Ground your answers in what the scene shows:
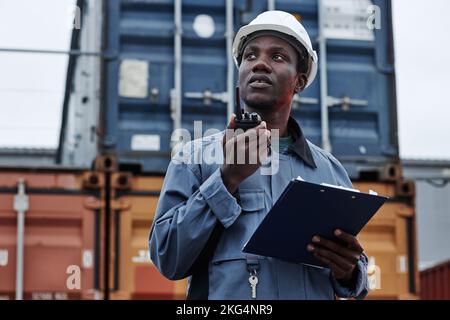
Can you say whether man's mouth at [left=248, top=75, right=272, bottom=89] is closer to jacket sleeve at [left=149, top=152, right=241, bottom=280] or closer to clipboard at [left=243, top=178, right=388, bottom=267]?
jacket sleeve at [left=149, top=152, right=241, bottom=280]

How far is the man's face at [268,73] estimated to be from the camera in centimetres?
313

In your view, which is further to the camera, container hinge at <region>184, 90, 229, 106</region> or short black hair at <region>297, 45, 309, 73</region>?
container hinge at <region>184, 90, 229, 106</region>

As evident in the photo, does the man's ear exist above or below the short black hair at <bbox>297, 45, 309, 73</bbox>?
below

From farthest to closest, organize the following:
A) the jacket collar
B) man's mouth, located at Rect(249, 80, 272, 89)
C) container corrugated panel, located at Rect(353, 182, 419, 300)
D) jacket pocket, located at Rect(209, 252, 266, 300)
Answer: container corrugated panel, located at Rect(353, 182, 419, 300)
the jacket collar
man's mouth, located at Rect(249, 80, 272, 89)
jacket pocket, located at Rect(209, 252, 266, 300)

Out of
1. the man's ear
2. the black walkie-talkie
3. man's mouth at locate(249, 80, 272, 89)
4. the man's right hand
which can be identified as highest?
the man's ear

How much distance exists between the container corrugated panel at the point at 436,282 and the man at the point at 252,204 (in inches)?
342

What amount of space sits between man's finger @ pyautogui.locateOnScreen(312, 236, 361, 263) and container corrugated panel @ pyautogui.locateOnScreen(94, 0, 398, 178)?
4566 mm

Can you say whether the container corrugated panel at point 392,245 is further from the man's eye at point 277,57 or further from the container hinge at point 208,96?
the man's eye at point 277,57

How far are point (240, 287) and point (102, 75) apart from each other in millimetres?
4906

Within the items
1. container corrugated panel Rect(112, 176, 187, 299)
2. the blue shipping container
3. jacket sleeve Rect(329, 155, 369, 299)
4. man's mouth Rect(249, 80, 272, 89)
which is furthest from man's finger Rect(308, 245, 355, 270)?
the blue shipping container

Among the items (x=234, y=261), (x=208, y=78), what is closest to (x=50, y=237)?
(x=208, y=78)

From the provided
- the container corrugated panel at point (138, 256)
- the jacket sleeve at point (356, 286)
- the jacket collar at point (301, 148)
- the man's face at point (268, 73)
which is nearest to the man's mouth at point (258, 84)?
the man's face at point (268, 73)

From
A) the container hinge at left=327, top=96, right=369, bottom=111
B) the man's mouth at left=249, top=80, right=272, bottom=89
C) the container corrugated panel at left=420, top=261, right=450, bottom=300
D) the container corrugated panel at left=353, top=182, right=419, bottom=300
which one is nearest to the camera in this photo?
the man's mouth at left=249, top=80, right=272, bottom=89

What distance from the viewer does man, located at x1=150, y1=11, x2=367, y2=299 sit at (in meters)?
2.93
